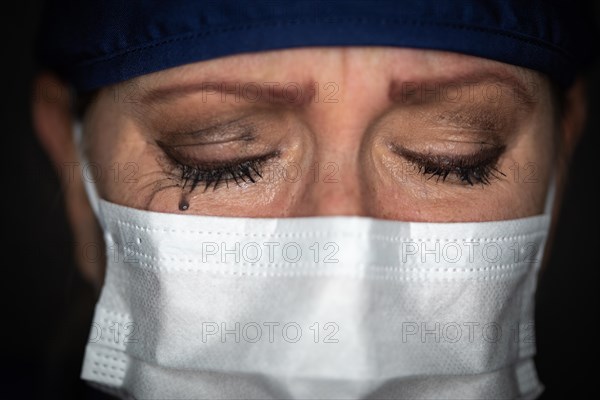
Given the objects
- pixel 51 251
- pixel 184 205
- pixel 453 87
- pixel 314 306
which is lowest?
pixel 51 251

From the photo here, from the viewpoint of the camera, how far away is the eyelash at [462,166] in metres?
1.30

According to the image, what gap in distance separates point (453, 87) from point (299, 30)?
11.2 inches

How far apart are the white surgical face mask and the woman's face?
0.04 meters

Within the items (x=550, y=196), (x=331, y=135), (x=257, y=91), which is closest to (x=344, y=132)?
(x=331, y=135)

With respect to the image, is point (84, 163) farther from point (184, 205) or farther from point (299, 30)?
point (299, 30)

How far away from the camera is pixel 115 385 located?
1.42 meters

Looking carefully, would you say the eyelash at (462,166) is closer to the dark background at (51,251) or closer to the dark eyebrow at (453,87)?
the dark eyebrow at (453,87)

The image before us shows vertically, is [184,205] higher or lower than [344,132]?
lower

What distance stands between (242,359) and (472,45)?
2.17 ft

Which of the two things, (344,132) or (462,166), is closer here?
(344,132)

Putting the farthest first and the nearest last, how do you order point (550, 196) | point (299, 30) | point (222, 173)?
point (550, 196) < point (222, 173) < point (299, 30)

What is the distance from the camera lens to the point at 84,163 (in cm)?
158

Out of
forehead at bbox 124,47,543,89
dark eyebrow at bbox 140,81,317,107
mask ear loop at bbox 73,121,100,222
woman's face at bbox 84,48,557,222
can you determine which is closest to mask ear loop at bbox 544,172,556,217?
woman's face at bbox 84,48,557,222

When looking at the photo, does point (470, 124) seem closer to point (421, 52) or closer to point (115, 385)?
point (421, 52)
